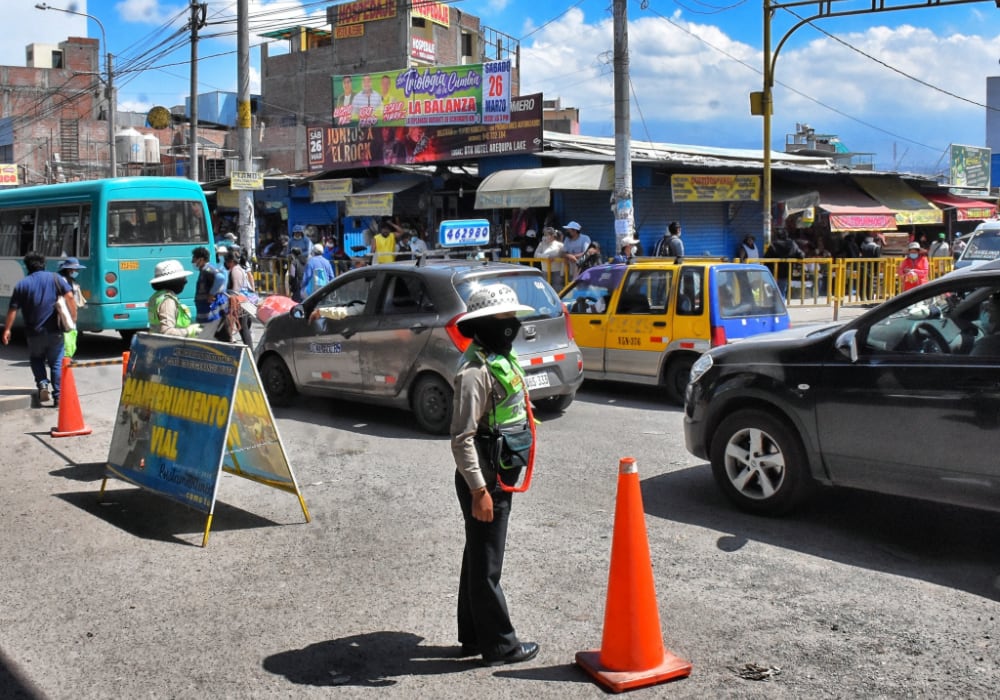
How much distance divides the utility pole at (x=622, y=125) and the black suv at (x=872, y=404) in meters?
9.46

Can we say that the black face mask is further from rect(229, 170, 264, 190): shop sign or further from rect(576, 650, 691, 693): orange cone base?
rect(229, 170, 264, 190): shop sign

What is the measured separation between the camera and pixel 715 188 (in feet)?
75.6

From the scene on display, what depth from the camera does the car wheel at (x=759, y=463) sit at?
6527 millimetres

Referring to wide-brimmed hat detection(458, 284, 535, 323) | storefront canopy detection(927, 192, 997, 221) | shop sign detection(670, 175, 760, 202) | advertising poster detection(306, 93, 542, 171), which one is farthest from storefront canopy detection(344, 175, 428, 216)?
wide-brimmed hat detection(458, 284, 535, 323)

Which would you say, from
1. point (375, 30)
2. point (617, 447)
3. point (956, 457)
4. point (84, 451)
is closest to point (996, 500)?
point (956, 457)

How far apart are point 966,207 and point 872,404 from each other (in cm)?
2772

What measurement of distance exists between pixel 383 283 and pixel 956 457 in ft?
19.6

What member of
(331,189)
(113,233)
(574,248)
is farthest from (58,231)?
(331,189)

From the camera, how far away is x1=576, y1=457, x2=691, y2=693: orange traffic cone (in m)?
4.26

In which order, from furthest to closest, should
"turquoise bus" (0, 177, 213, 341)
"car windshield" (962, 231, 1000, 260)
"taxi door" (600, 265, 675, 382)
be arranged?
"car windshield" (962, 231, 1000, 260) → "turquoise bus" (0, 177, 213, 341) → "taxi door" (600, 265, 675, 382)

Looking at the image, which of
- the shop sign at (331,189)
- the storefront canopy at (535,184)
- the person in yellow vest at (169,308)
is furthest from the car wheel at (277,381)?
the shop sign at (331,189)

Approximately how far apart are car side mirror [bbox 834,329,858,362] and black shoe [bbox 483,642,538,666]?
2.97 m

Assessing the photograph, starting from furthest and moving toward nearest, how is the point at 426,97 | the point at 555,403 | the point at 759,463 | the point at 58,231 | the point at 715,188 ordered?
the point at 426,97, the point at 715,188, the point at 58,231, the point at 555,403, the point at 759,463

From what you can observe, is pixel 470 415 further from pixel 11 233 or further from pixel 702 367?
pixel 11 233
